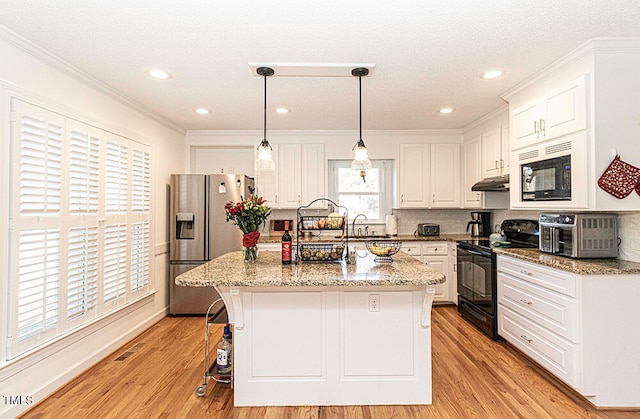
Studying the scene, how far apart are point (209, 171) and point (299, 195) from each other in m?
1.48

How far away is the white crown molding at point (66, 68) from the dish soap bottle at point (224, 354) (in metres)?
2.35

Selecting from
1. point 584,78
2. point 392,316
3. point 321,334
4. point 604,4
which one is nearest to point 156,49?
point 321,334

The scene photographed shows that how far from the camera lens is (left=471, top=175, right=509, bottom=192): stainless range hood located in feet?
12.7

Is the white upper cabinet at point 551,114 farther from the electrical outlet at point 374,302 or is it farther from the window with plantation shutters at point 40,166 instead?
the window with plantation shutters at point 40,166

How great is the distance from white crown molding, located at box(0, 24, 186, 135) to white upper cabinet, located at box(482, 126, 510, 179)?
396cm

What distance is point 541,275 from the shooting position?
273 cm

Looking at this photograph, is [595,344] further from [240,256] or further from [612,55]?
[240,256]

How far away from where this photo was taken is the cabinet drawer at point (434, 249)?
184 inches

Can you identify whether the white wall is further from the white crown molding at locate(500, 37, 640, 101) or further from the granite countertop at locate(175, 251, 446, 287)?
the white crown molding at locate(500, 37, 640, 101)

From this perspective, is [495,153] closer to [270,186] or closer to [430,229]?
[430,229]

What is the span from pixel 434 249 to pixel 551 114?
230 cm

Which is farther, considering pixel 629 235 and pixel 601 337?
pixel 629 235

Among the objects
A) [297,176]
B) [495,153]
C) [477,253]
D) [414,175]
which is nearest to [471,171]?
[495,153]

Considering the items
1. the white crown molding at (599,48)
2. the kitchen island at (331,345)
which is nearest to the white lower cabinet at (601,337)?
the kitchen island at (331,345)
